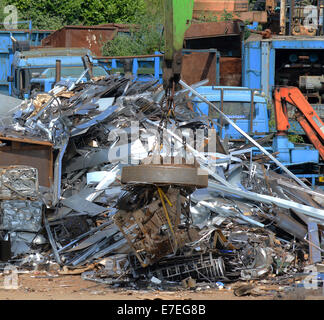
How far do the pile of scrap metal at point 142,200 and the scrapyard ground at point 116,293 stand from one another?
0.32 m

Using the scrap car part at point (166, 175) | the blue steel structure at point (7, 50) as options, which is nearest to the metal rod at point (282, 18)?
the blue steel structure at point (7, 50)

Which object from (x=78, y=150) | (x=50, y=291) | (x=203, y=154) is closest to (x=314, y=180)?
(x=203, y=154)

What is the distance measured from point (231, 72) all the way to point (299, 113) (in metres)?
7.86

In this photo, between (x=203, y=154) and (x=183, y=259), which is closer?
(x=183, y=259)

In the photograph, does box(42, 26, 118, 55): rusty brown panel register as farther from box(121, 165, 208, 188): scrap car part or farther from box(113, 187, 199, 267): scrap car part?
box(121, 165, 208, 188): scrap car part

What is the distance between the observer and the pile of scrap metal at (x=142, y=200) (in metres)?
6.78

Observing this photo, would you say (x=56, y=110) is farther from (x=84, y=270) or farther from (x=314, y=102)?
(x=314, y=102)

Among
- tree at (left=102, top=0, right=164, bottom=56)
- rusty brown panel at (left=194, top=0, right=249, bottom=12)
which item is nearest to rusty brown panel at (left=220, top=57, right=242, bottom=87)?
tree at (left=102, top=0, right=164, bottom=56)

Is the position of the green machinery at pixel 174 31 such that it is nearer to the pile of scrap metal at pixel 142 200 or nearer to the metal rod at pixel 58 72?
the pile of scrap metal at pixel 142 200

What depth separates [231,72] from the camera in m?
20.9

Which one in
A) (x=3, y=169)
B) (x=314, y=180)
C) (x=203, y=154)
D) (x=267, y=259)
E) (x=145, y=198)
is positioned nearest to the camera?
(x=145, y=198)

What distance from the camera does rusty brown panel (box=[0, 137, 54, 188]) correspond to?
30.6 feet

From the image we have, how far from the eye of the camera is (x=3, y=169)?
857cm

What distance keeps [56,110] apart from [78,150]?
3.08 ft
